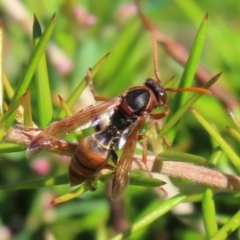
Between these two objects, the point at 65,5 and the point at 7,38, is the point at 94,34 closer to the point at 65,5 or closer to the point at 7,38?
the point at 65,5

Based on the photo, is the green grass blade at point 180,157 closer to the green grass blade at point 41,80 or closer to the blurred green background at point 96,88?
the green grass blade at point 41,80

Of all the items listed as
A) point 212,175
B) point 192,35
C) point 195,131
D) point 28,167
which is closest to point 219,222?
point 212,175

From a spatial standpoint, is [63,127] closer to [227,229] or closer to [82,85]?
[82,85]

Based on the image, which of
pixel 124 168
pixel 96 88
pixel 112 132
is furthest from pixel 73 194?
pixel 96 88

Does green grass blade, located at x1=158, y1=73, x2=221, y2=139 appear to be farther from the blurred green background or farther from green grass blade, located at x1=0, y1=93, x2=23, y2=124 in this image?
the blurred green background

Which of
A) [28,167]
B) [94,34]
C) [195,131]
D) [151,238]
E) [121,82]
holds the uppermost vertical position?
[94,34]

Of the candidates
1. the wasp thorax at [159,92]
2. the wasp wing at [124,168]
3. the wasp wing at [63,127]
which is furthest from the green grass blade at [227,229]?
the wasp thorax at [159,92]
